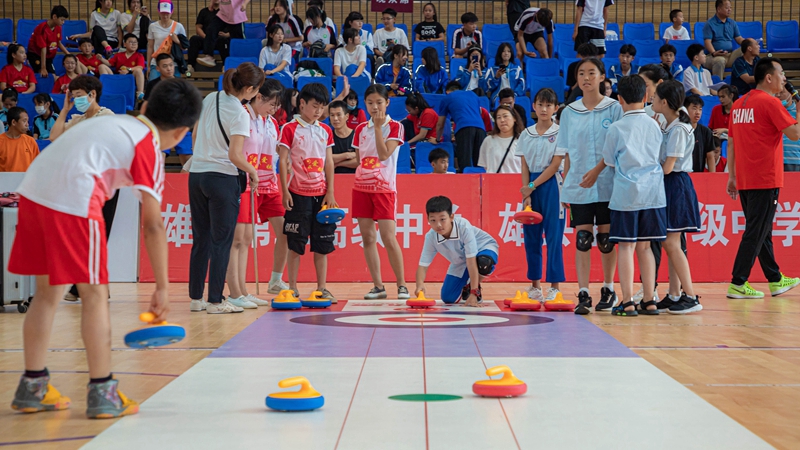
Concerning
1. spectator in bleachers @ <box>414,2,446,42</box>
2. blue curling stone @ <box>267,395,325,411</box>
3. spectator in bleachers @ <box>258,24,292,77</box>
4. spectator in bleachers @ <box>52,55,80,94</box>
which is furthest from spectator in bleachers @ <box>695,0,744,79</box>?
blue curling stone @ <box>267,395,325,411</box>

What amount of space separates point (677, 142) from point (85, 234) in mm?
4711

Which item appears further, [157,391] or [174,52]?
[174,52]

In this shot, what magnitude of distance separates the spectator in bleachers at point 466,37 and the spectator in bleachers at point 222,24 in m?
Result: 3.93

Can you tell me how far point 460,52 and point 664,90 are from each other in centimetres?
808

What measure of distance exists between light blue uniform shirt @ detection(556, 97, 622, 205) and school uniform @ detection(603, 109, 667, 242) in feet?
0.85

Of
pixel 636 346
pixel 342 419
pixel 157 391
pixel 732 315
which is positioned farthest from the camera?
pixel 732 315

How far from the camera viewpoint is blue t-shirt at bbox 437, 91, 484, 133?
10.9m

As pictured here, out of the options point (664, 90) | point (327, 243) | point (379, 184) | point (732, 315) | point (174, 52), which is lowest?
point (732, 315)

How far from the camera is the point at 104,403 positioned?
303 cm

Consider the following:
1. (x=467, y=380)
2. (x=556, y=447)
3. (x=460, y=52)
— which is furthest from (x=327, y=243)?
(x=460, y=52)

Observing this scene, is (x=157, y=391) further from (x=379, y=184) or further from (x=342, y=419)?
(x=379, y=184)

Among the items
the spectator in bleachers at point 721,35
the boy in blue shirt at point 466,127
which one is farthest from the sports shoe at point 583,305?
the spectator in bleachers at point 721,35

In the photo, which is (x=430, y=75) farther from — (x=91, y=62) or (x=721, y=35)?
(x=91, y=62)

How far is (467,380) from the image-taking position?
371 cm
